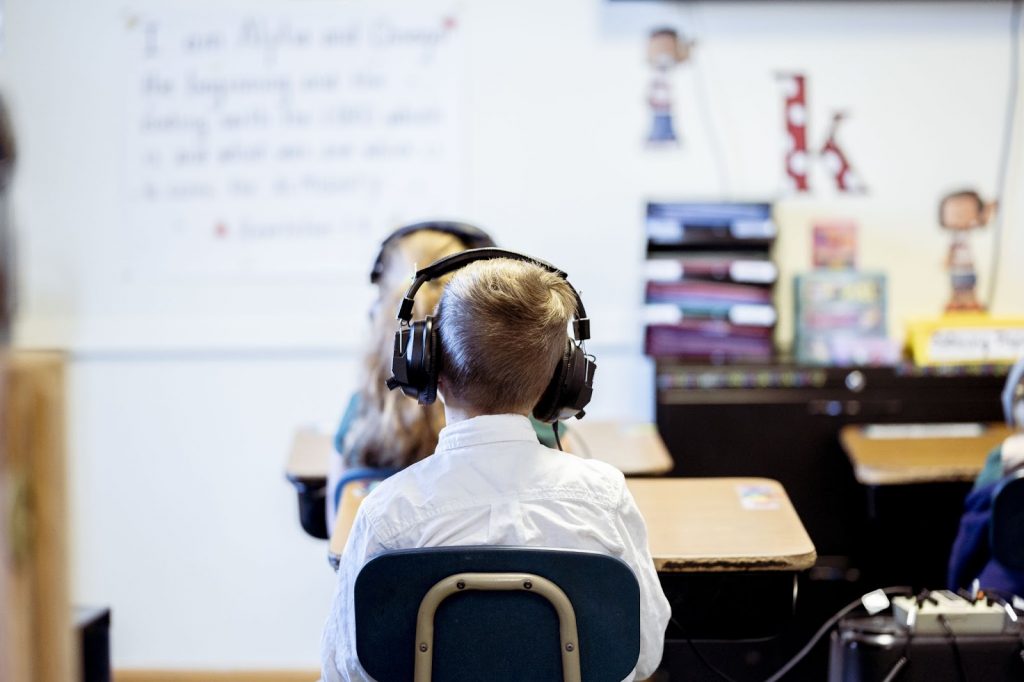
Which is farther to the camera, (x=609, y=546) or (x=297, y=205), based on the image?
(x=297, y=205)

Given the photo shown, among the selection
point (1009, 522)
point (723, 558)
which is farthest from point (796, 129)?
point (723, 558)

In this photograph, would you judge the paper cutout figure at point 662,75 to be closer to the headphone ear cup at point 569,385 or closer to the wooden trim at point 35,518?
the headphone ear cup at point 569,385

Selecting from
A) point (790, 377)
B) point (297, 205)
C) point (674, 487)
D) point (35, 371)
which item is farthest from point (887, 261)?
point (35, 371)

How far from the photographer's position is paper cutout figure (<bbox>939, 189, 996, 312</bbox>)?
3.01 metres

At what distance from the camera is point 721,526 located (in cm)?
171

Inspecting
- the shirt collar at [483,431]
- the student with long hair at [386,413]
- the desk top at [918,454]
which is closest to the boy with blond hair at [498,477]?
the shirt collar at [483,431]

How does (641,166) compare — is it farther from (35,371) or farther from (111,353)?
(35,371)

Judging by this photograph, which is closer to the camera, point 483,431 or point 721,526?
point 483,431

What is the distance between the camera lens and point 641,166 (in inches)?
119

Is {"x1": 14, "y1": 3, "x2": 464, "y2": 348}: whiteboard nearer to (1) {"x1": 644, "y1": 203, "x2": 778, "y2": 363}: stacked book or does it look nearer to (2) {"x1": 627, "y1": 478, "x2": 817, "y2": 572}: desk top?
(1) {"x1": 644, "y1": 203, "x2": 778, "y2": 363}: stacked book

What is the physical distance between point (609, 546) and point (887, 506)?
5.25ft

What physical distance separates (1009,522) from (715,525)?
0.55 meters

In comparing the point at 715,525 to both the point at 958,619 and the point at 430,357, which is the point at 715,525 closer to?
the point at 958,619

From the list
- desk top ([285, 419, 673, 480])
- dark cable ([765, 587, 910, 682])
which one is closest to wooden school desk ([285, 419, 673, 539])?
desk top ([285, 419, 673, 480])
